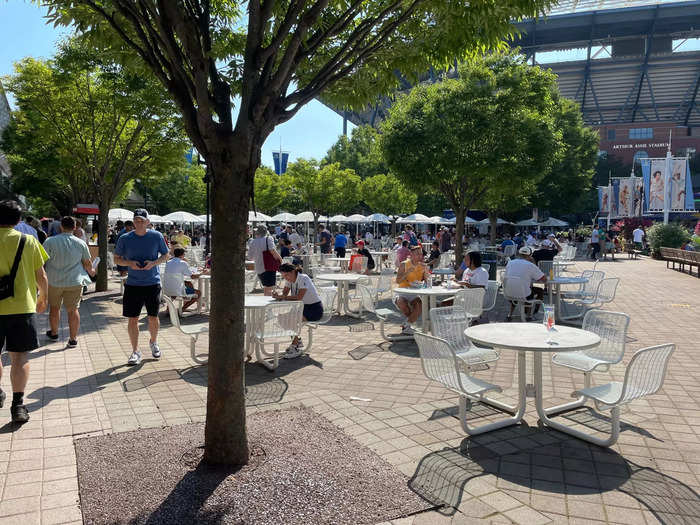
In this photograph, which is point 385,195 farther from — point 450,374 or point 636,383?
point 636,383

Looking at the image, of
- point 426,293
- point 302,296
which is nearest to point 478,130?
point 426,293

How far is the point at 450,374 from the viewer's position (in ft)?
13.4

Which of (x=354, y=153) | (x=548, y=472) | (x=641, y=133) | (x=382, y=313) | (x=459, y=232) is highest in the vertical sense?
(x=641, y=133)

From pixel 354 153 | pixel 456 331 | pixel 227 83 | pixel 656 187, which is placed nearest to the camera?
pixel 227 83

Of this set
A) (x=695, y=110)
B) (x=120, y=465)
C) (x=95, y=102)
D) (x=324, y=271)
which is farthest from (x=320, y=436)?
(x=695, y=110)

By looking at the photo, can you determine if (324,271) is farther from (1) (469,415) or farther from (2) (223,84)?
(2) (223,84)

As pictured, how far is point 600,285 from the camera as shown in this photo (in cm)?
856

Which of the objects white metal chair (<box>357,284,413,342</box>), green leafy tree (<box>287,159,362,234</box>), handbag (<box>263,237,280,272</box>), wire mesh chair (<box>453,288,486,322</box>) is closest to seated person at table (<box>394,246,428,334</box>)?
white metal chair (<box>357,284,413,342</box>)

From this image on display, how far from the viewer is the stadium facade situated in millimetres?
56344

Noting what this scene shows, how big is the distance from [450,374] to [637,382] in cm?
137

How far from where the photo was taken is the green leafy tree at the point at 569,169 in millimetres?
31609

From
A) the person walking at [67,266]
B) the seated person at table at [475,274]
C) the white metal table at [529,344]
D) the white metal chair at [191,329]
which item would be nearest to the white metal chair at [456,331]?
the white metal table at [529,344]

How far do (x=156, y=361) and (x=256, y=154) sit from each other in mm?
4083

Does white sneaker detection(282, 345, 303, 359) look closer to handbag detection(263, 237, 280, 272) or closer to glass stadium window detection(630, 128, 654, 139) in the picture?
handbag detection(263, 237, 280, 272)
